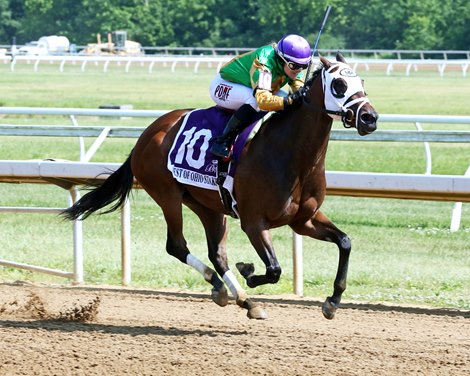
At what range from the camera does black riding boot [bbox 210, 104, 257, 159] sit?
6.33 m

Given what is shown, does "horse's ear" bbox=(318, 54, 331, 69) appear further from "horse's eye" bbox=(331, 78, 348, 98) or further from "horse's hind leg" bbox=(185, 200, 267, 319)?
"horse's hind leg" bbox=(185, 200, 267, 319)

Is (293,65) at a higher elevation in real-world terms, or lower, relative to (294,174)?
higher

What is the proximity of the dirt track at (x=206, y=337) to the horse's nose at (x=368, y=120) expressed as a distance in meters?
1.16

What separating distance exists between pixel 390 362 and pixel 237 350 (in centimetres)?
80

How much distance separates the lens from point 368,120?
18.4 ft

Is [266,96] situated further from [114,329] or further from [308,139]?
[114,329]

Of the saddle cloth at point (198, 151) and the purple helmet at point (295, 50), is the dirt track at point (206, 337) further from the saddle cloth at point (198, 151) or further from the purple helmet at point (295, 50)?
the purple helmet at point (295, 50)

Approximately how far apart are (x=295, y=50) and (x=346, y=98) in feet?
1.82

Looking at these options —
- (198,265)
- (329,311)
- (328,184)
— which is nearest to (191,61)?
(328,184)

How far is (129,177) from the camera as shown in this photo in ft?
24.0

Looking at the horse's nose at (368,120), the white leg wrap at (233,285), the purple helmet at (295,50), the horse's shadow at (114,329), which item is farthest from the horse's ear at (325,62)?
the horse's shadow at (114,329)

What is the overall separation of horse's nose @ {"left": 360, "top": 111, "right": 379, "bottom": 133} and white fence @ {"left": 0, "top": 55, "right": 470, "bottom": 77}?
30204mm

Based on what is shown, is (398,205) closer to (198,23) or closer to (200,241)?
(200,241)

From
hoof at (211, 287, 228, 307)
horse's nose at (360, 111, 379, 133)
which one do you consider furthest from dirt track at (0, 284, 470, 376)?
horse's nose at (360, 111, 379, 133)
